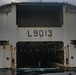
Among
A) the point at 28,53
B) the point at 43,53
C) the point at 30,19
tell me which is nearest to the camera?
the point at 30,19

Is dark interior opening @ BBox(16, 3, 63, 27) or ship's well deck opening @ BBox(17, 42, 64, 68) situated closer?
dark interior opening @ BBox(16, 3, 63, 27)

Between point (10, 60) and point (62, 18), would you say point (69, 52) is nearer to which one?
point (62, 18)

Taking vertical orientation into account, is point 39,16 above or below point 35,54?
above

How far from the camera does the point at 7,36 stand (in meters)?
29.2

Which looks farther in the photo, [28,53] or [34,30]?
[28,53]

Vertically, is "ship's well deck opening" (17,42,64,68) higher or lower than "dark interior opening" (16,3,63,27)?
lower

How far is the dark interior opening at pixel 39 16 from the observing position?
3256cm

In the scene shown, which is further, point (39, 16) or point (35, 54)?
point (35, 54)

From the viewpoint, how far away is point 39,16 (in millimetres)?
34188

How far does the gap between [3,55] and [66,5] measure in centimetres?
831

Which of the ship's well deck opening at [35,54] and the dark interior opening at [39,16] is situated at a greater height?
the dark interior opening at [39,16]

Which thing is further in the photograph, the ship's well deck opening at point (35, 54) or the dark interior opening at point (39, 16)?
the ship's well deck opening at point (35, 54)

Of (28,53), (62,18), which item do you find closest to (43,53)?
(28,53)

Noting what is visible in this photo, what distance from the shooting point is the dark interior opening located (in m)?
32.6
